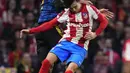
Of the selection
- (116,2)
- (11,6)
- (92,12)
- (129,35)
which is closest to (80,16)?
(92,12)

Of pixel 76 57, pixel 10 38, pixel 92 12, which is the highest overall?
pixel 92 12

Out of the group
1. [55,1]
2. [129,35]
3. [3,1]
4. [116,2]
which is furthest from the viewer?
[116,2]

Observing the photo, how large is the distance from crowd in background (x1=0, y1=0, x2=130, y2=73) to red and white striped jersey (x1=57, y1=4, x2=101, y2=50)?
3.48 meters

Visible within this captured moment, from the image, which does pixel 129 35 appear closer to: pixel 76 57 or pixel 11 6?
pixel 11 6

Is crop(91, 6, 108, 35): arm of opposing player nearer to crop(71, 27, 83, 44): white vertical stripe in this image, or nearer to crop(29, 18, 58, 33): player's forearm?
crop(71, 27, 83, 44): white vertical stripe

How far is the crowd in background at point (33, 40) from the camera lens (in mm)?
14372

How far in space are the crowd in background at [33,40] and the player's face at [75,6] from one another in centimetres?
357

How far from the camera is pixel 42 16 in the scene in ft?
33.4

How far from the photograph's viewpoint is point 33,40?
Result: 15.8 meters

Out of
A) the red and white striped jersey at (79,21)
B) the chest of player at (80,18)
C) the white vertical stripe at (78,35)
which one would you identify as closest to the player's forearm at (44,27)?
the red and white striped jersey at (79,21)

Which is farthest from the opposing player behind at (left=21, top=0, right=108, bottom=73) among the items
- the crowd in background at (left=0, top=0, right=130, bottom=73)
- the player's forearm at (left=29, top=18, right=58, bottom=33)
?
the crowd in background at (left=0, top=0, right=130, bottom=73)

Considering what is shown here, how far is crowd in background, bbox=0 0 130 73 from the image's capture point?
14.4 meters

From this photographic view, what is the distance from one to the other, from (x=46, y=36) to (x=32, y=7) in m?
7.20

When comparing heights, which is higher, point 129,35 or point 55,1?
point 55,1
